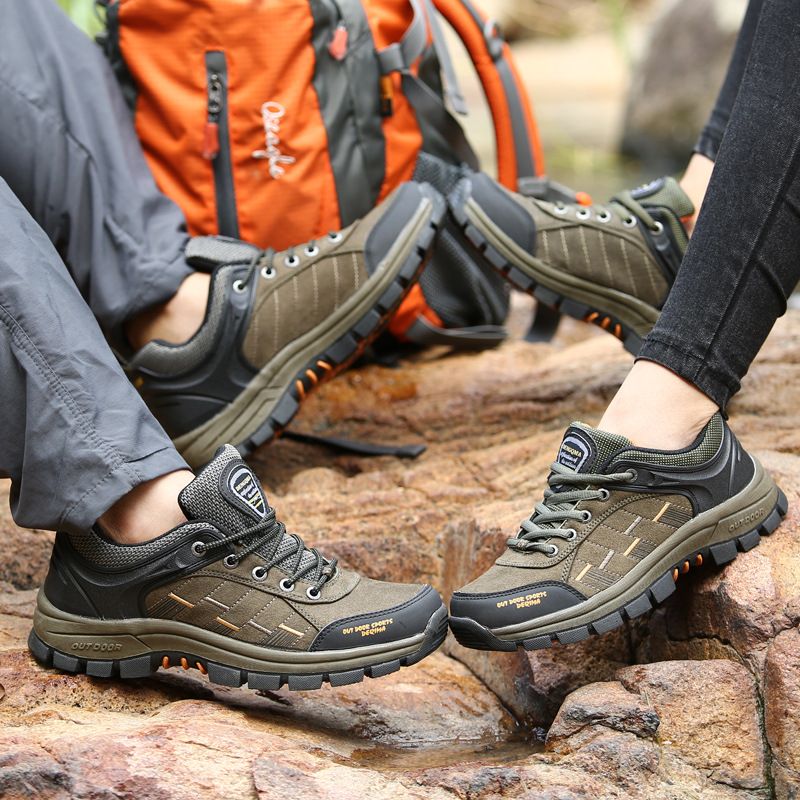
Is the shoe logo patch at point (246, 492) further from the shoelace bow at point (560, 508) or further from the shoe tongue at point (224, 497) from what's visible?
the shoelace bow at point (560, 508)

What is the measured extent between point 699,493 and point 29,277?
3.79 ft

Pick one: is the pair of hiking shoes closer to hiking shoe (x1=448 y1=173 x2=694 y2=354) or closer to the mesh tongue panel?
the mesh tongue panel

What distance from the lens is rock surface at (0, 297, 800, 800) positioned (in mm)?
1126

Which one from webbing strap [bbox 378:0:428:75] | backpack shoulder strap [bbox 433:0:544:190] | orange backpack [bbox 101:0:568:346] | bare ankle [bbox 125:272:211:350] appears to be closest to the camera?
bare ankle [bbox 125:272:211:350]

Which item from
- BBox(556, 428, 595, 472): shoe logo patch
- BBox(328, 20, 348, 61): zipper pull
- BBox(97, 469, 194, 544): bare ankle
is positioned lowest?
BBox(97, 469, 194, 544): bare ankle

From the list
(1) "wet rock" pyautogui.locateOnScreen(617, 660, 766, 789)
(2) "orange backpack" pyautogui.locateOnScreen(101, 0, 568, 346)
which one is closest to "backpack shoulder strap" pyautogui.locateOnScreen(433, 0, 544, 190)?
(2) "orange backpack" pyautogui.locateOnScreen(101, 0, 568, 346)

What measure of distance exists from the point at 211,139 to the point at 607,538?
135 cm

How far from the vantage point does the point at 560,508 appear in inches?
54.7

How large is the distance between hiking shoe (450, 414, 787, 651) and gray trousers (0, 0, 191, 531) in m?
0.60

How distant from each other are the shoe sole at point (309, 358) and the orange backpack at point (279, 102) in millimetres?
365

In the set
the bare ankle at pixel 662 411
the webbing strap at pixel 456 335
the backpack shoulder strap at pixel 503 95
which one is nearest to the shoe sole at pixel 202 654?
the bare ankle at pixel 662 411

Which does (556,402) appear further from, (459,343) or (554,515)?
(554,515)

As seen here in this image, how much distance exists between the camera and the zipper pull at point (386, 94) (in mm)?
2160

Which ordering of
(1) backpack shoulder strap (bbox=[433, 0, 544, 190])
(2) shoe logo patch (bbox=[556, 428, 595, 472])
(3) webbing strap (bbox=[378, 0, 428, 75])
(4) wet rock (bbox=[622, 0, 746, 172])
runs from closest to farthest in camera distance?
(2) shoe logo patch (bbox=[556, 428, 595, 472]) → (3) webbing strap (bbox=[378, 0, 428, 75]) → (1) backpack shoulder strap (bbox=[433, 0, 544, 190]) → (4) wet rock (bbox=[622, 0, 746, 172])
